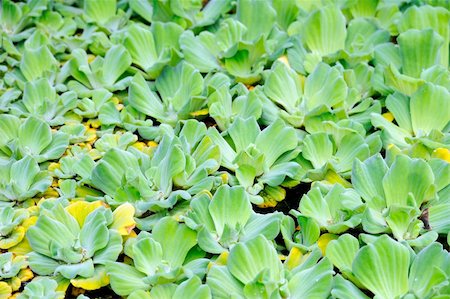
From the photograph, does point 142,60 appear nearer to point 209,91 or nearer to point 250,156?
point 209,91

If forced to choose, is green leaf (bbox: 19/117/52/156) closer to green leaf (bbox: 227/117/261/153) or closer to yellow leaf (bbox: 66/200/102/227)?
yellow leaf (bbox: 66/200/102/227)

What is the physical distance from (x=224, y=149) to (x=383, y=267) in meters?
0.52

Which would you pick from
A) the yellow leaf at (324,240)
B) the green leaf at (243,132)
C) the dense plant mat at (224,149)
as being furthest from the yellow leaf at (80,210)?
the yellow leaf at (324,240)

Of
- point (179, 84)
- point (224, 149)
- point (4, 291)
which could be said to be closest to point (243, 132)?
point (224, 149)

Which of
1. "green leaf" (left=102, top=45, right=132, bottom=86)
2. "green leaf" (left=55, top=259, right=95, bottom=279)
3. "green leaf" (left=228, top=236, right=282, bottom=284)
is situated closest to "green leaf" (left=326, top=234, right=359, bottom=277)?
"green leaf" (left=228, top=236, right=282, bottom=284)

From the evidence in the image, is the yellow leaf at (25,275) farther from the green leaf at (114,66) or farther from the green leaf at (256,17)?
the green leaf at (256,17)

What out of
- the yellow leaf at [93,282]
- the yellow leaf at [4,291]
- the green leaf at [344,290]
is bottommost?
the yellow leaf at [4,291]

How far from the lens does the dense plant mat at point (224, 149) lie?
146cm

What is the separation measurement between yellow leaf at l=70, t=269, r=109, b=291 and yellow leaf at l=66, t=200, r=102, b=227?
15 centimetres

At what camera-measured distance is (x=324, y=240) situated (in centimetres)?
155

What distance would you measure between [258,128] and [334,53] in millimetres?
403

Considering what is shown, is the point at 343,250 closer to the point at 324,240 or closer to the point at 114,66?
the point at 324,240

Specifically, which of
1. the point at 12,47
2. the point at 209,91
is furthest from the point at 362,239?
the point at 12,47

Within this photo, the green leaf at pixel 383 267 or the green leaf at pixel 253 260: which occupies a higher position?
the green leaf at pixel 383 267
